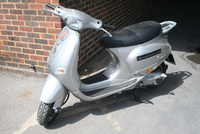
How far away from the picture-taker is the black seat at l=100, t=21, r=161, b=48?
2.72 meters

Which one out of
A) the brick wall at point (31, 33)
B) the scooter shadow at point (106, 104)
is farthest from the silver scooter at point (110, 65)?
the brick wall at point (31, 33)

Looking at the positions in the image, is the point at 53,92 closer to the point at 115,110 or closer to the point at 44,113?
the point at 44,113

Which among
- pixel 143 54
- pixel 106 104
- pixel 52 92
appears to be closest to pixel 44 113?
pixel 52 92

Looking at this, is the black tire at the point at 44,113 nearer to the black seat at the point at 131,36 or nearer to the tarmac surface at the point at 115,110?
the tarmac surface at the point at 115,110

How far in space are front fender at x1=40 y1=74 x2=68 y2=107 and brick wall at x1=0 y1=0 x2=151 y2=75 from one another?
113 centimetres

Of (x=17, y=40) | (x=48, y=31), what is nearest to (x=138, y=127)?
(x=48, y=31)

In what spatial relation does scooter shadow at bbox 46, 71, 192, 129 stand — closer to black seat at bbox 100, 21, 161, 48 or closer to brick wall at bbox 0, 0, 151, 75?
black seat at bbox 100, 21, 161, 48

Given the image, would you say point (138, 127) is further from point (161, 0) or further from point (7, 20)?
point (161, 0)

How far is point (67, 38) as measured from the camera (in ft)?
7.91

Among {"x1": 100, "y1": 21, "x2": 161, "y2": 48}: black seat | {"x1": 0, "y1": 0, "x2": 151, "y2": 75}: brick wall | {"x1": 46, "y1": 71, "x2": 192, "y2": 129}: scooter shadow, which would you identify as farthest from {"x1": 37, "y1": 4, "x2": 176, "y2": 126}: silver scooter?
{"x1": 0, "y1": 0, "x2": 151, "y2": 75}: brick wall

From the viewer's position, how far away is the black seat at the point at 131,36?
2.72 metres

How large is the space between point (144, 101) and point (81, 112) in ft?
3.12

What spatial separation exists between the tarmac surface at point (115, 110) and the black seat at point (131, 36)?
926 millimetres

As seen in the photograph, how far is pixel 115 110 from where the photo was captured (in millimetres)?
2961
